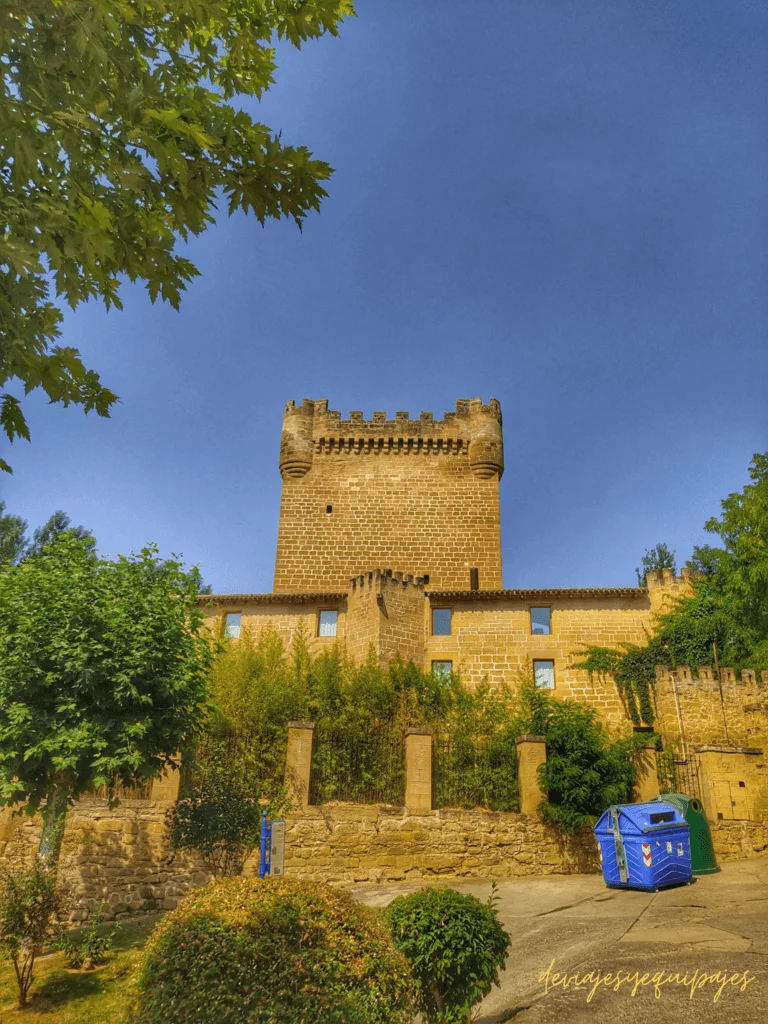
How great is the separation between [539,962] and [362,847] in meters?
6.86

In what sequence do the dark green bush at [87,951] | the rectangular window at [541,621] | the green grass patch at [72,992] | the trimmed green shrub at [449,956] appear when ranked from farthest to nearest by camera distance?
the rectangular window at [541,621] → the dark green bush at [87,951] → the green grass patch at [72,992] → the trimmed green shrub at [449,956]

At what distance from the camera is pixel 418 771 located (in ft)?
50.7

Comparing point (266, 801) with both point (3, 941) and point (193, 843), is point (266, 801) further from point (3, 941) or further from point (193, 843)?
point (3, 941)

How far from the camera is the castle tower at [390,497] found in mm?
29953

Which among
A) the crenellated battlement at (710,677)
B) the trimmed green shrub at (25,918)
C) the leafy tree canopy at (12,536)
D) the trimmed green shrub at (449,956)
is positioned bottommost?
the trimmed green shrub at (25,918)

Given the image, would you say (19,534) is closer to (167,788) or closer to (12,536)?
(12,536)

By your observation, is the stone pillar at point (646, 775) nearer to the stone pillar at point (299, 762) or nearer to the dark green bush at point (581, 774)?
the dark green bush at point (581, 774)

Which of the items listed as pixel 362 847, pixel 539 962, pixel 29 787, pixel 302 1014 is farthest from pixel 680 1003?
pixel 29 787

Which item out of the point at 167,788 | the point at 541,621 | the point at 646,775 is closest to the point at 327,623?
the point at 541,621

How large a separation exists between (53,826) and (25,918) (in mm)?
2449

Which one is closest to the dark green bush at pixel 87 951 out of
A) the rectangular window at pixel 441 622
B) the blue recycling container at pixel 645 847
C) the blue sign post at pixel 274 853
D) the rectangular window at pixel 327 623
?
the blue sign post at pixel 274 853

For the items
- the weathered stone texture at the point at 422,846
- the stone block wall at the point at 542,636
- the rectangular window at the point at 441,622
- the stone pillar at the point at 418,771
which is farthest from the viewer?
the rectangular window at the point at 441,622

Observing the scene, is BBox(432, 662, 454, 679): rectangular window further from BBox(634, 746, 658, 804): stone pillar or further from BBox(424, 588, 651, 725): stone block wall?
BBox(634, 746, 658, 804): stone pillar

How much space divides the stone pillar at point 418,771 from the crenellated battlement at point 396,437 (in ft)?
58.1
